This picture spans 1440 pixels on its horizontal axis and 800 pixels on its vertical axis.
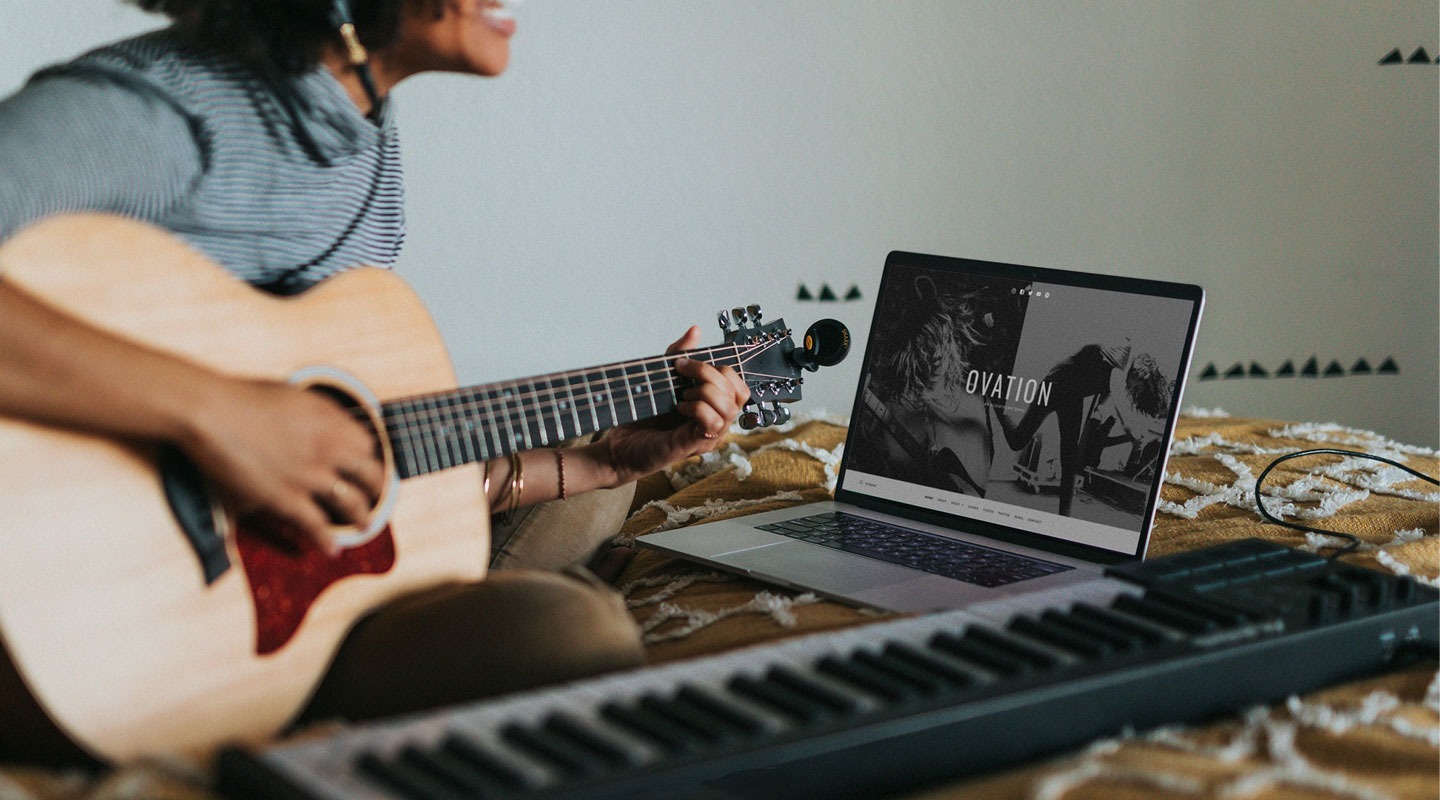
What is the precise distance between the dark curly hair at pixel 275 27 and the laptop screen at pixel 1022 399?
61 centimetres

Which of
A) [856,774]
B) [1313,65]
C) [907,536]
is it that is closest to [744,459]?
[907,536]

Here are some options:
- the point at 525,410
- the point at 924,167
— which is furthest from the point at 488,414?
the point at 924,167

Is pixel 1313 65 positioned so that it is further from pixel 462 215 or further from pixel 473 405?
pixel 473 405

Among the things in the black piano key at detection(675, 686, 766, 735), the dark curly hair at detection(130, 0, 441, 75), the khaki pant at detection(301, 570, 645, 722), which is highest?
the dark curly hair at detection(130, 0, 441, 75)

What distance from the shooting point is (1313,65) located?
104 inches

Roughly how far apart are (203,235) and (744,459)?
79 cm

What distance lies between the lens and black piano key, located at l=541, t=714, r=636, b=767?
0.59 m

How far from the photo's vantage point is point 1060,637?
0.77 meters

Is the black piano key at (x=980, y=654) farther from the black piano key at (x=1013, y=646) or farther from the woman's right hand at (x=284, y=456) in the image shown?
the woman's right hand at (x=284, y=456)

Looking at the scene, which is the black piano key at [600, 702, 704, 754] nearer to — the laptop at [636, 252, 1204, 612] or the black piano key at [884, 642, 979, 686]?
the black piano key at [884, 642, 979, 686]

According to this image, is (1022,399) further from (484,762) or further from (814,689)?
(484,762)

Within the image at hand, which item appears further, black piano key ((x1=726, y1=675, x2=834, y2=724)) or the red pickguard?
the red pickguard

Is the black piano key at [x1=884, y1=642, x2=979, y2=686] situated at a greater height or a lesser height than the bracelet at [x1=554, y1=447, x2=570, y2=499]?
greater

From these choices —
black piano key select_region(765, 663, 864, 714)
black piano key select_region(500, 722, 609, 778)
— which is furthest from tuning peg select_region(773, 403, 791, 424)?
black piano key select_region(500, 722, 609, 778)
